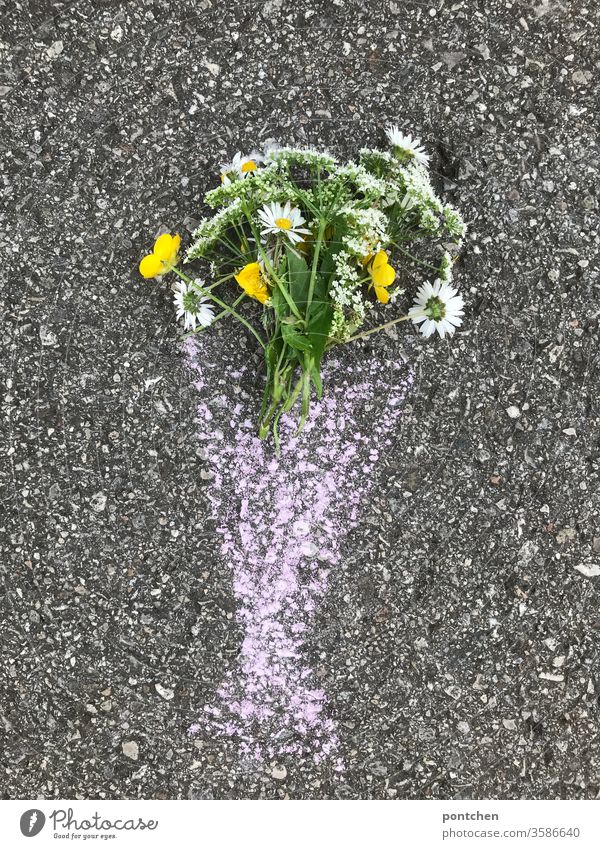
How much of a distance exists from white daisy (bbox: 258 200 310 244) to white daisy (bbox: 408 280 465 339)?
26cm

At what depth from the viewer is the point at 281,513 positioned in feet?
4.42

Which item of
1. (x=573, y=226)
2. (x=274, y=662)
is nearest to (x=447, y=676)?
(x=274, y=662)

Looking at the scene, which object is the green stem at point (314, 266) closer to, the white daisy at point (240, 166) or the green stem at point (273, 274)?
the green stem at point (273, 274)

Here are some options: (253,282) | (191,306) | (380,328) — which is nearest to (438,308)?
(380,328)

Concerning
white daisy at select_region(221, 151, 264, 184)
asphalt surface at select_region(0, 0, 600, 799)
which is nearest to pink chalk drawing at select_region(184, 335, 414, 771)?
asphalt surface at select_region(0, 0, 600, 799)

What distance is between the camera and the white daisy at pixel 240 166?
123 centimetres

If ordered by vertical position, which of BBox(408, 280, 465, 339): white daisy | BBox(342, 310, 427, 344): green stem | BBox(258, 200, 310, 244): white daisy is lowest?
BBox(342, 310, 427, 344): green stem

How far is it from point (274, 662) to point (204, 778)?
263mm

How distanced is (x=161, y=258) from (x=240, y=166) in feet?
0.73

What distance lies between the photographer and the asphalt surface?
134cm

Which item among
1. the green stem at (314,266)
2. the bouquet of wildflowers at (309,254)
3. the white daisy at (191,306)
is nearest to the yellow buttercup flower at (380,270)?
the bouquet of wildflowers at (309,254)

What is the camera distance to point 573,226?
53.7 inches

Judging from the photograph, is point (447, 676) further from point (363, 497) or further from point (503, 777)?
point (363, 497)

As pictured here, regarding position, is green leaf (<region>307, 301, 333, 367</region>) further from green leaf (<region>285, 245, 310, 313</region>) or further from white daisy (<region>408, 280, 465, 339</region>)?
white daisy (<region>408, 280, 465, 339</region>)
